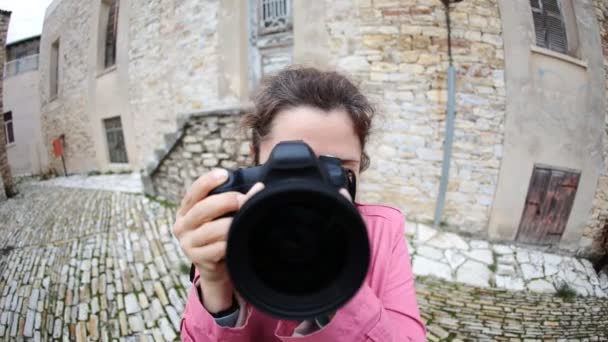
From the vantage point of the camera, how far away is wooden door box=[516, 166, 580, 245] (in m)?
1.88

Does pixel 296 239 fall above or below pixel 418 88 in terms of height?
below

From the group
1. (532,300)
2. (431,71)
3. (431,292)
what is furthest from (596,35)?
(431,292)

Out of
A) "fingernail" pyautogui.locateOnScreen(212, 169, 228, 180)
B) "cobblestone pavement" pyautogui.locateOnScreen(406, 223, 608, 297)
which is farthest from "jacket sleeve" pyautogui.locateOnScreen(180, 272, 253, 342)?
"cobblestone pavement" pyautogui.locateOnScreen(406, 223, 608, 297)

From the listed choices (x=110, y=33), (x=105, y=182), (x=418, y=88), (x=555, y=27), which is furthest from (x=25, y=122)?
(x=555, y=27)

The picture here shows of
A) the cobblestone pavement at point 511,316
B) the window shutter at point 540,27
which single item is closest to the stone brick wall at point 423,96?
the window shutter at point 540,27

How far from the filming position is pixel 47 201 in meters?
1.22

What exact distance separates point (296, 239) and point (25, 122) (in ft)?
4.96

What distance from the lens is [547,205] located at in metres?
2.07

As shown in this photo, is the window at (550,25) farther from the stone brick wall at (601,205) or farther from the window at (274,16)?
the window at (274,16)

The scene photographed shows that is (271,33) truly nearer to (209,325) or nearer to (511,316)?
(209,325)

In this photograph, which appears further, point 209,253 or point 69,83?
point 69,83

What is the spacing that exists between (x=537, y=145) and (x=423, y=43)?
1.40m

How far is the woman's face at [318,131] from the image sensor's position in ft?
2.26

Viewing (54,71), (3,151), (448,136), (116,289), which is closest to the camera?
(3,151)
